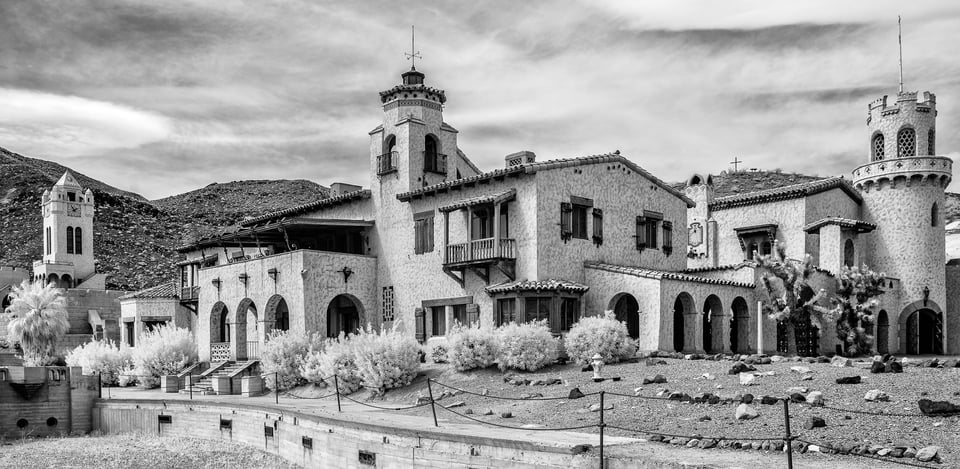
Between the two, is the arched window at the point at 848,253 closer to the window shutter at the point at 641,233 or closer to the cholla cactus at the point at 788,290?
the cholla cactus at the point at 788,290

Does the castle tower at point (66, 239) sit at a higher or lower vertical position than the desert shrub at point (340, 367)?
higher

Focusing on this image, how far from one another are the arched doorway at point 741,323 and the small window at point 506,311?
29.4ft

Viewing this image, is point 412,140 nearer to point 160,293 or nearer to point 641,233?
point 641,233

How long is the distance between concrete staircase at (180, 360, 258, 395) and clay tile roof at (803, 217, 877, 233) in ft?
80.9

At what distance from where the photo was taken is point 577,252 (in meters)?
32.9

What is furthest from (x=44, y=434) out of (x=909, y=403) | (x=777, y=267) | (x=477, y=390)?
(x=909, y=403)

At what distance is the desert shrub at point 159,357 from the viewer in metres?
39.3

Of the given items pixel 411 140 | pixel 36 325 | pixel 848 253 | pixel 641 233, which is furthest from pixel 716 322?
pixel 36 325

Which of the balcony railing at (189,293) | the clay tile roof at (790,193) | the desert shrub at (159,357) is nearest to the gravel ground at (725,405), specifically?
the desert shrub at (159,357)

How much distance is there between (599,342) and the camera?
27641 mm

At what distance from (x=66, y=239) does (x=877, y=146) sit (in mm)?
67395

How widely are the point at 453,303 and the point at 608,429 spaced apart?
15989 millimetres

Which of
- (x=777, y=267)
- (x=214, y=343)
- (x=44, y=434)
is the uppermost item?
(x=777, y=267)

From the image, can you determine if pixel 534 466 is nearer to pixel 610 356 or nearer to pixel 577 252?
pixel 610 356
